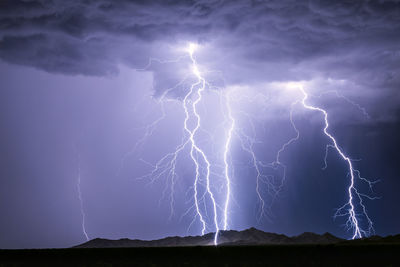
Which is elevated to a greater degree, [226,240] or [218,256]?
[218,256]

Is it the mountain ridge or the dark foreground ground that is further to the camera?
the mountain ridge

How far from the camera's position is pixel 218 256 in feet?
42.5

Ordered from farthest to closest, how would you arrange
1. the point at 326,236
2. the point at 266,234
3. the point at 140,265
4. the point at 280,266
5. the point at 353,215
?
the point at 266,234, the point at 326,236, the point at 353,215, the point at 140,265, the point at 280,266

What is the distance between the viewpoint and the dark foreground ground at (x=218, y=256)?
11.8 metres

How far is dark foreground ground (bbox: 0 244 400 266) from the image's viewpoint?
1181cm

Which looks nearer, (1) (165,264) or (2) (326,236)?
(1) (165,264)

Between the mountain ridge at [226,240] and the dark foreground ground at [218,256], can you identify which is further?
the mountain ridge at [226,240]

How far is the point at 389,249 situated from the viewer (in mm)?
13633

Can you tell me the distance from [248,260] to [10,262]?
22.1 ft

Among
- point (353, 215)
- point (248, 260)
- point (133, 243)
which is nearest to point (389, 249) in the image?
point (248, 260)

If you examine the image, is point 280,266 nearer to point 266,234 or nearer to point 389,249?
point 389,249

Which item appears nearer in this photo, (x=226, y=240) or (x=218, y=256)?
(x=218, y=256)

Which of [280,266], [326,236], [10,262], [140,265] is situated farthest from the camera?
[326,236]

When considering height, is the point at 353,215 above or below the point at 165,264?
above
